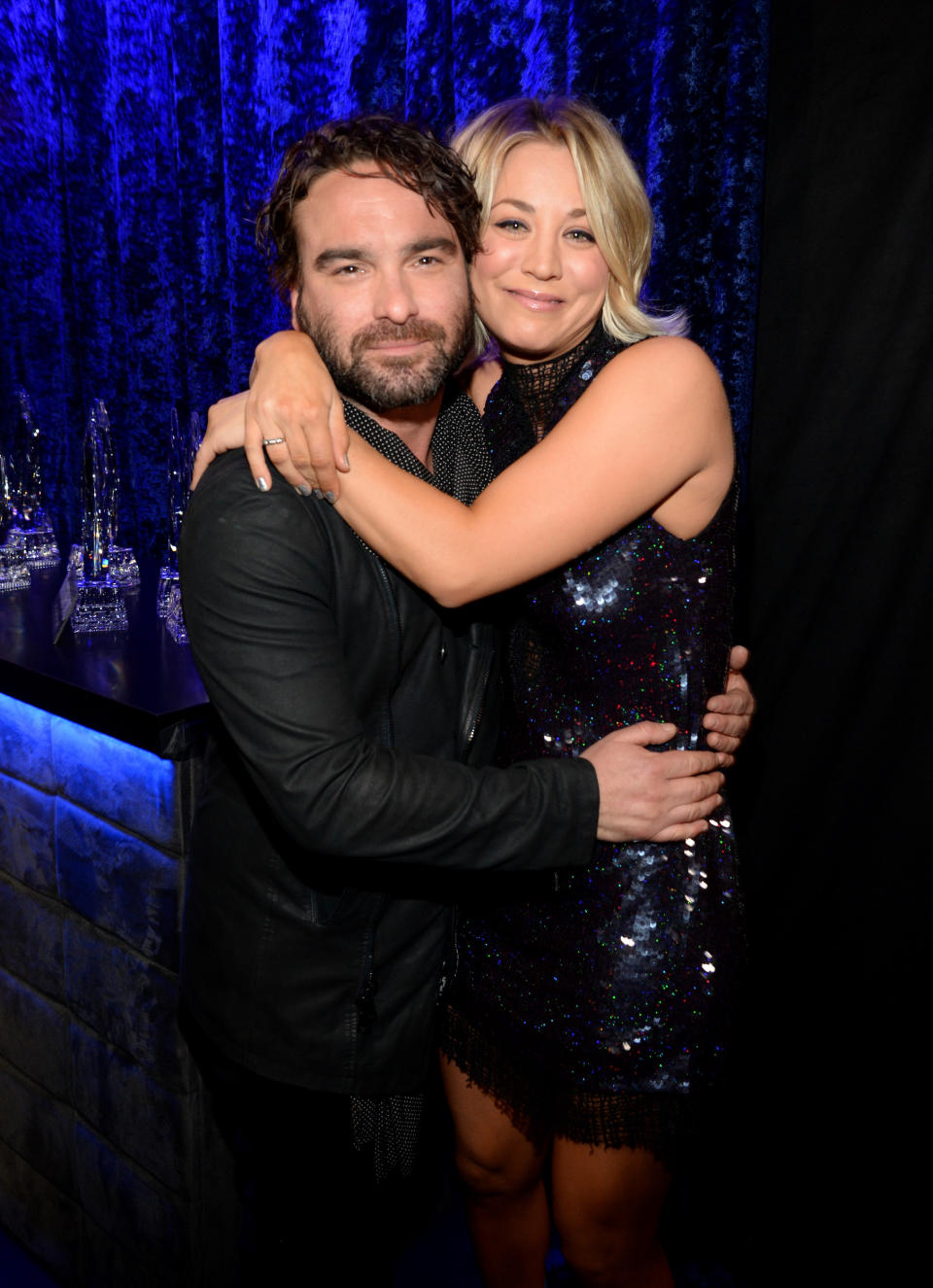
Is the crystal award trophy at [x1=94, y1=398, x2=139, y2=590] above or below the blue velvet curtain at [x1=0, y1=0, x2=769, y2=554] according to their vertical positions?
below

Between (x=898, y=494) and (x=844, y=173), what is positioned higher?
(x=844, y=173)

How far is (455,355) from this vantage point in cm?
154

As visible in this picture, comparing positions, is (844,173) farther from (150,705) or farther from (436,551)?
(150,705)

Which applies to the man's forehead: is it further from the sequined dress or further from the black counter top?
the black counter top

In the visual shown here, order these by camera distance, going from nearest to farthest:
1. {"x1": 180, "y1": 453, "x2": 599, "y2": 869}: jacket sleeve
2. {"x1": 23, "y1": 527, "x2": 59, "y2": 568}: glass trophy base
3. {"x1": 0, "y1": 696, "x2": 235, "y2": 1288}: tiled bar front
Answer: {"x1": 180, "y1": 453, "x2": 599, "y2": 869}: jacket sleeve → {"x1": 0, "y1": 696, "x2": 235, "y2": 1288}: tiled bar front → {"x1": 23, "y1": 527, "x2": 59, "y2": 568}: glass trophy base

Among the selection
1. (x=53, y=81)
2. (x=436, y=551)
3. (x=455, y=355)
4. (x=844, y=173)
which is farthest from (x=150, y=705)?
(x=53, y=81)

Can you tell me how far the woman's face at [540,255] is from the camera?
4.88ft

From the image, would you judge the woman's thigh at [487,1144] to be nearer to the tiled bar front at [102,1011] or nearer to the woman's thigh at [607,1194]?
the woman's thigh at [607,1194]

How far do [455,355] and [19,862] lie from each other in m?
1.40

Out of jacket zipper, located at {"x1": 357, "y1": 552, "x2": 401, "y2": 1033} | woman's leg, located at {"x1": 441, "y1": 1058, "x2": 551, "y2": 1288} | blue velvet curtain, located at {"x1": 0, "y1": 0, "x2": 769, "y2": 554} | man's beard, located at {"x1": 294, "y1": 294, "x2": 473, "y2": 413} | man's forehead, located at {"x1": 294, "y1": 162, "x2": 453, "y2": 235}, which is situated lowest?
woman's leg, located at {"x1": 441, "y1": 1058, "x2": 551, "y2": 1288}

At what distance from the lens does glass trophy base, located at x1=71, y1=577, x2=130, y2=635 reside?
6.62ft

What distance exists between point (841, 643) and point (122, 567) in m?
1.69

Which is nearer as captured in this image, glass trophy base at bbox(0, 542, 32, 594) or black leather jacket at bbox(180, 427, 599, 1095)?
black leather jacket at bbox(180, 427, 599, 1095)

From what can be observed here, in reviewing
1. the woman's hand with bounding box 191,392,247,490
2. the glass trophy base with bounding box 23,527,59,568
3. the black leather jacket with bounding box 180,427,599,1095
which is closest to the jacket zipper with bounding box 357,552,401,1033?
the black leather jacket with bounding box 180,427,599,1095
